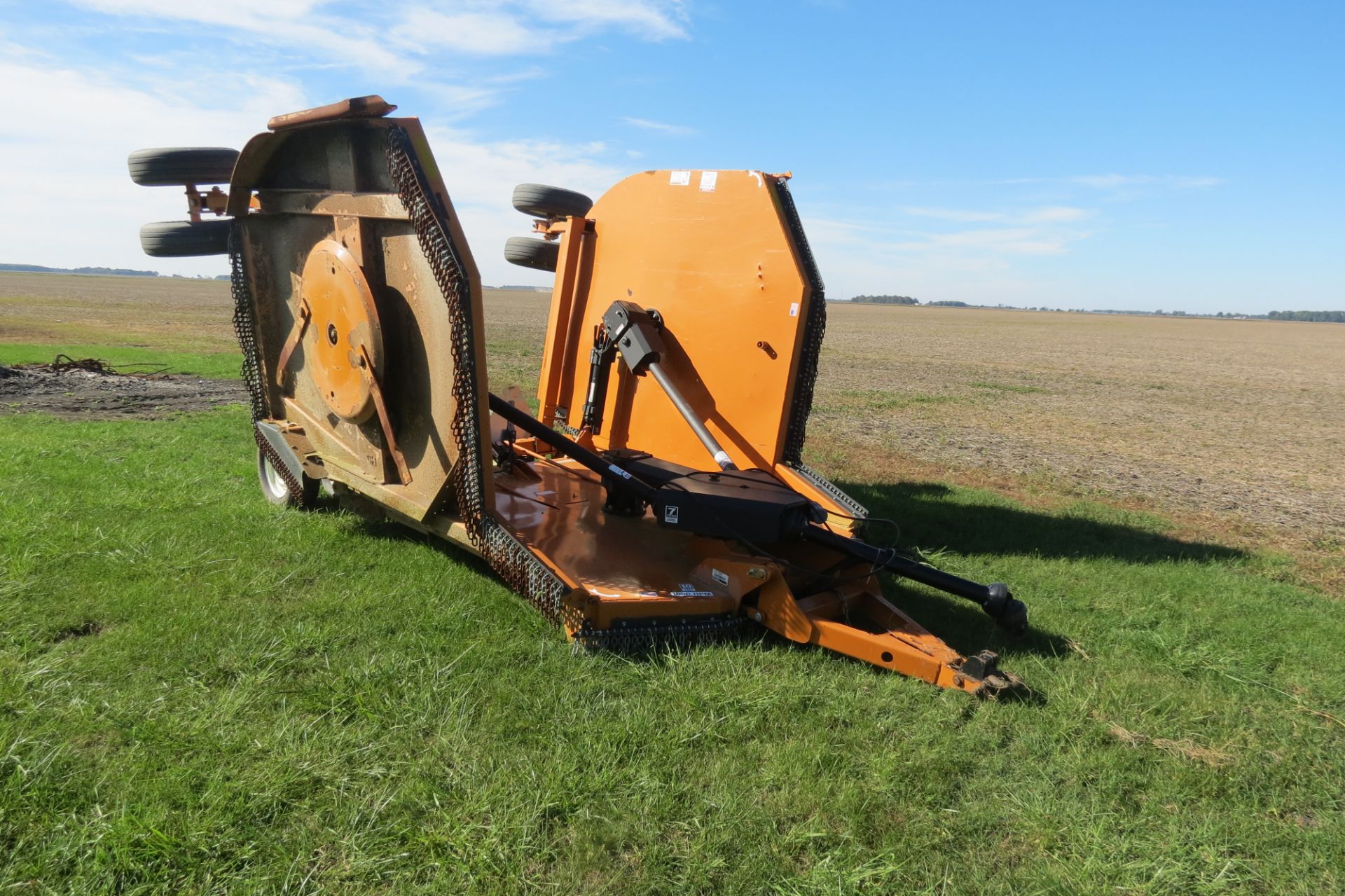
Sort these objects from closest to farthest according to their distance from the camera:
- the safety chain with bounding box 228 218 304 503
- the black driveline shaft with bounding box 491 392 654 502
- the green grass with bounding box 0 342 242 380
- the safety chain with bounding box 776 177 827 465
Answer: the black driveline shaft with bounding box 491 392 654 502 < the safety chain with bounding box 776 177 827 465 < the safety chain with bounding box 228 218 304 503 < the green grass with bounding box 0 342 242 380

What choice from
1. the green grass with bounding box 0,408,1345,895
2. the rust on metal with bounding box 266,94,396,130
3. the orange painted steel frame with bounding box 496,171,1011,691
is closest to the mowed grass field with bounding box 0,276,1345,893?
the green grass with bounding box 0,408,1345,895

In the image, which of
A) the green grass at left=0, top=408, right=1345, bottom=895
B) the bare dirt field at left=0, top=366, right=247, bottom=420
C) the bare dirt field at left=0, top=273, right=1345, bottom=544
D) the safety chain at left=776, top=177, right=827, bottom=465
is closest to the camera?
the green grass at left=0, top=408, right=1345, bottom=895

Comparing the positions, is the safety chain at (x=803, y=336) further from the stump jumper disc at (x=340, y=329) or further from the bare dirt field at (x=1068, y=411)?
the bare dirt field at (x=1068, y=411)

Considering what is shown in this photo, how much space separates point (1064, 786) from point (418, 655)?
2603 millimetres

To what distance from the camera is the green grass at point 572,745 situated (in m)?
2.44

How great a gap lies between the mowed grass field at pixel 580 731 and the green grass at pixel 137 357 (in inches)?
335

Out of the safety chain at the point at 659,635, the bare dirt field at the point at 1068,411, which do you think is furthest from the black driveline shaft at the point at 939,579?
the bare dirt field at the point at 1068,411

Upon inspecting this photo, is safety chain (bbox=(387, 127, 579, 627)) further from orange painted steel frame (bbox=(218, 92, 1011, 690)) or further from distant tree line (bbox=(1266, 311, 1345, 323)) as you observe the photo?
distant tree line (bbox=(1266, 311, 1345, 323))

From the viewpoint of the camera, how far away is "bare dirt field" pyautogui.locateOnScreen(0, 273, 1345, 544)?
9.04 m

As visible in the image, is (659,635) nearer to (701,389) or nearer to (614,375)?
(701,389)

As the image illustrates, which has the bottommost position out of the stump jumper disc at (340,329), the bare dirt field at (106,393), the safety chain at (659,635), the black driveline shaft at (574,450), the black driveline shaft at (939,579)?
the bare dirt field at (106,393)

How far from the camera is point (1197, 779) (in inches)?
122

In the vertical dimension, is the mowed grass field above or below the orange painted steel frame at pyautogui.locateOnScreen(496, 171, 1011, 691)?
below

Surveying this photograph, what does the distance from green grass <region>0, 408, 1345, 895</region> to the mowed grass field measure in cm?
1
